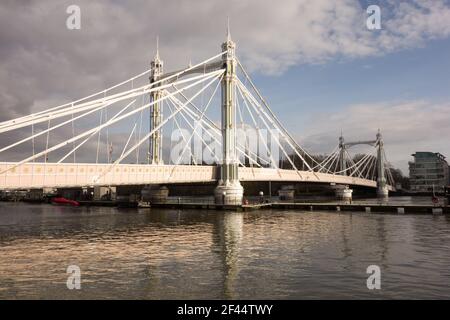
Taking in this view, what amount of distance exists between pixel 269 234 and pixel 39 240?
60.3 ft

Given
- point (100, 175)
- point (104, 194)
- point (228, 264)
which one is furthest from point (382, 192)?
point (228, 264)

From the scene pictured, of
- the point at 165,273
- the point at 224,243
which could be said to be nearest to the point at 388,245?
the point at 224,243

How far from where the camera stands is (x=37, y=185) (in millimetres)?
36625

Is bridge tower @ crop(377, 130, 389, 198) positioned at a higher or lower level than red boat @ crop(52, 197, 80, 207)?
higher

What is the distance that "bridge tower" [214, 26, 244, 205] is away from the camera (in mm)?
66438

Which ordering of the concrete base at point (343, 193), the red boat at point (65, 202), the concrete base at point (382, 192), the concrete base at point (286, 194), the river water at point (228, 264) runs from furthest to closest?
the concrete base at point (382, 192) < the concrete base at point (286, 194) < the concrete base at point (343, 193) < the red boat at point (65, 202) < the river water at point (228, 264)

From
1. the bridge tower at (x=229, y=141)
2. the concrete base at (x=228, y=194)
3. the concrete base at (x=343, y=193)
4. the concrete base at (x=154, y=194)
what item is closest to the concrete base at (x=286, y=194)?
the concrete base at (x=343, y=193)

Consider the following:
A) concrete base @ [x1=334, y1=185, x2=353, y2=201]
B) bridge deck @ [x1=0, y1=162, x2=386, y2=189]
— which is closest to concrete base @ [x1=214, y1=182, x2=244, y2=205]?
bridge deck @ [x1=0, y1=162, x2=386, y2=189]

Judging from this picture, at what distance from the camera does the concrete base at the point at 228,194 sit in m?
66.1

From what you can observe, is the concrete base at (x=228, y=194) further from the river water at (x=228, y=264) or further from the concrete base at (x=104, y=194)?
the concrete base at (x=104, y=194)

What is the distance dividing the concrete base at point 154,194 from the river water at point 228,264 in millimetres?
48224

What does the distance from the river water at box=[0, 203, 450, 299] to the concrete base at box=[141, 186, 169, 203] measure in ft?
158

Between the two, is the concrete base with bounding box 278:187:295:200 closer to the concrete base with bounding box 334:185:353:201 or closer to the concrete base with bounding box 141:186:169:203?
the concrete base with bounding box 334:185:353:201
